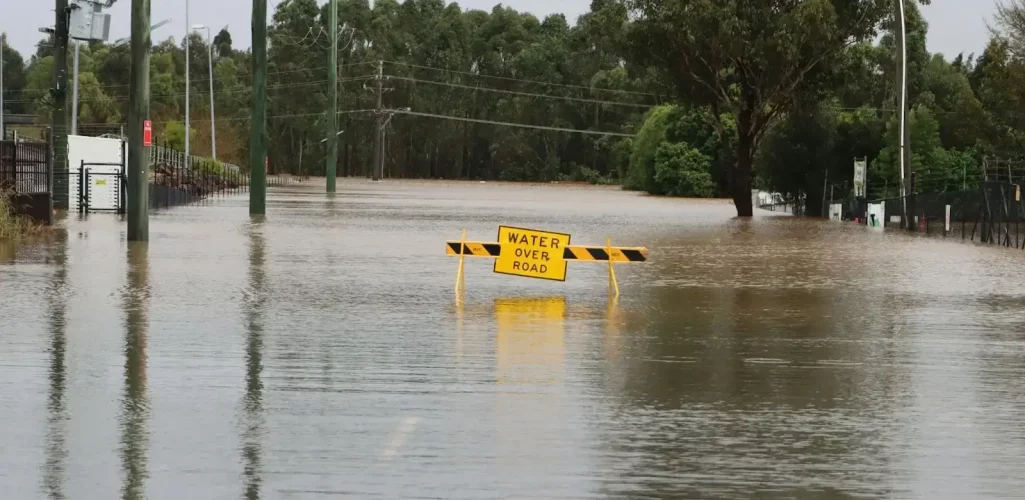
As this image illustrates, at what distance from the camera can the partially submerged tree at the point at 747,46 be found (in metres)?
53.8

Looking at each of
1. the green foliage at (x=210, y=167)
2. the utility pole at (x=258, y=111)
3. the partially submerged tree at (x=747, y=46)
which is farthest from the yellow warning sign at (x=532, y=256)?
the green foliage at (x=210, y=167)

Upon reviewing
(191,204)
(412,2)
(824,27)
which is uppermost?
(412,2)

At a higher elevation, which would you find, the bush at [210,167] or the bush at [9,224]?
the bush at [210,167]

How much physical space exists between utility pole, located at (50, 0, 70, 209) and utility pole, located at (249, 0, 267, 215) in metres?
5.07

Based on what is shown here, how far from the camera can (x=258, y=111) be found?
46125 millimetres

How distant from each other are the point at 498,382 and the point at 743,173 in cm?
4768

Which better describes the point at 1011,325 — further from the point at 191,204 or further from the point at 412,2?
the point at 412,2

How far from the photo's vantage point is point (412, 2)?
505ft

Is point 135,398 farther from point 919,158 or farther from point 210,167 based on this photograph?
point 210,167

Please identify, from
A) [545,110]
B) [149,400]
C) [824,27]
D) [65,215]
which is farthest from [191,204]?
[545,110]

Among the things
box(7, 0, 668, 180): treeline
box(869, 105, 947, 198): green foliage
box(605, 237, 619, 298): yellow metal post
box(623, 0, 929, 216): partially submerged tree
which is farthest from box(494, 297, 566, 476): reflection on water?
box(7, 0, 668, 180): treeline

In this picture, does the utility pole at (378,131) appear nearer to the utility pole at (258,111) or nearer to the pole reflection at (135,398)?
the utility pole at (258,111)

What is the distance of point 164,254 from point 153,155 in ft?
104

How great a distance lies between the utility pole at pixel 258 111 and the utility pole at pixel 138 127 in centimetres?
1627
